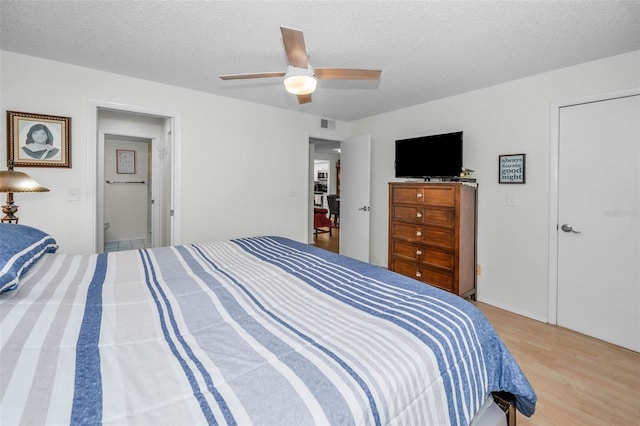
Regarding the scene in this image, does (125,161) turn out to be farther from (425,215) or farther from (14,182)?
(425,215)

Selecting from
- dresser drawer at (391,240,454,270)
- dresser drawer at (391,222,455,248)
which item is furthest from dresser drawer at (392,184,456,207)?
dresser drawer at (391,240,454,270)

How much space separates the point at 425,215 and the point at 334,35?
2.00 metres

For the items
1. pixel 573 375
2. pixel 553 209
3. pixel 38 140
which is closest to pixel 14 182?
pixel 38 140

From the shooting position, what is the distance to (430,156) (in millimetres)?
3496

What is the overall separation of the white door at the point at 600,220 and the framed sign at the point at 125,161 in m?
6.90

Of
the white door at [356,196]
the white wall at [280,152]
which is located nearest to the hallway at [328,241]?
the white door at [356,196]

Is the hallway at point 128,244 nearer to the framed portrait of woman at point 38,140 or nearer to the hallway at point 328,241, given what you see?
the framed portrait of woman at point 38,140

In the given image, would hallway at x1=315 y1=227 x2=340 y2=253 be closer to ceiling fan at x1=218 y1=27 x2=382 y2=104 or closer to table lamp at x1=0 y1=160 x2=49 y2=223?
ceiling fan at x1=218 y1=27 x2=382 y2=104

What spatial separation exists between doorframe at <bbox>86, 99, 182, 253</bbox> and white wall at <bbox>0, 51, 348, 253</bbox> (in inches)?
0.9

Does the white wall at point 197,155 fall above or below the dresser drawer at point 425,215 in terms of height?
above

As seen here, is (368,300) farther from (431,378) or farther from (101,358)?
(101,358)

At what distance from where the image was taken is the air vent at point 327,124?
4.49m

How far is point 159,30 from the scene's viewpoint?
211cm

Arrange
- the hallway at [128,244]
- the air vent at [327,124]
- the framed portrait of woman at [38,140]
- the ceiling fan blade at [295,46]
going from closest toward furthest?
the ceiling fan blade at [295,46], the framed portrait of woman at [38,140], the air vent at [327,124], the hallway at [128,244]
